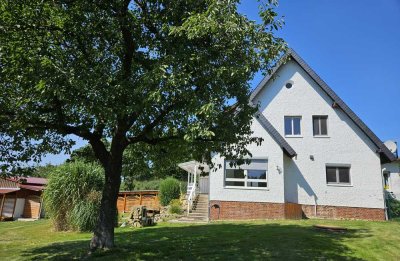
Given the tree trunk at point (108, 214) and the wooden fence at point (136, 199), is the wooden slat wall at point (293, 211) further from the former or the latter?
the wooden fence at point (136, 199)

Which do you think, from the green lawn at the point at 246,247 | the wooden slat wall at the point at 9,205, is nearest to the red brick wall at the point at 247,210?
the green lawn at the point at 246,247

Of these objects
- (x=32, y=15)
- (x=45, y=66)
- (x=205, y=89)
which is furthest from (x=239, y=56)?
(x=32, y=15)

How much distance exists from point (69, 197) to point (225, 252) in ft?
35.5

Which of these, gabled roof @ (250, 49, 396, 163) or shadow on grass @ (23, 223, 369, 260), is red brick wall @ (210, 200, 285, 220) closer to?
gabled roof @ (250, 49, 396, 163)

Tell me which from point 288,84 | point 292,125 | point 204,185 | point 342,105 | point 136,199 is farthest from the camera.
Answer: point 136,199

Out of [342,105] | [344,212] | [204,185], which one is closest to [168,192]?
[204,185]

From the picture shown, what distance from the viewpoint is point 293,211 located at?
20.7 metres

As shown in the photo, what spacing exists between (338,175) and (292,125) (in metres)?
4.16

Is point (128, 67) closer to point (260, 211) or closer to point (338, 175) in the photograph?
point (260, 211)

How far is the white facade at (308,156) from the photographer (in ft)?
68.0

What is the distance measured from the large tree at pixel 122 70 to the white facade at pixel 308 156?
10322 millimetres

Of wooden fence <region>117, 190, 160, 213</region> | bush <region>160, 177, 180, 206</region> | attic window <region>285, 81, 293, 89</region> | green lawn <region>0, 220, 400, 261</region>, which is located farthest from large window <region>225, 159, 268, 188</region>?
wooden fence <region>117, 190, 160, 213</region>

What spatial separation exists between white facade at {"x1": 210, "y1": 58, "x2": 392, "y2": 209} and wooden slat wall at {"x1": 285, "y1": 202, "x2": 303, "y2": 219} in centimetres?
56

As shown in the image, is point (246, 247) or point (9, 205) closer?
point (246, 247)
